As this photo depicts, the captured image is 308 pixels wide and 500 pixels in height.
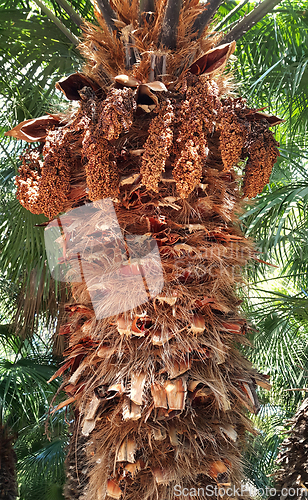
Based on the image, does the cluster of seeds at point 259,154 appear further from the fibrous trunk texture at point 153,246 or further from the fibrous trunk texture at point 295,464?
the fibrous trunk texture at point 295,464

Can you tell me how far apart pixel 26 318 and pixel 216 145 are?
82.2 inches

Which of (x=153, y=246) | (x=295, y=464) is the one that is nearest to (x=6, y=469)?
(x=295, y=464)

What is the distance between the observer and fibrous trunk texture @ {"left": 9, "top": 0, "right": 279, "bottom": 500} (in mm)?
1044

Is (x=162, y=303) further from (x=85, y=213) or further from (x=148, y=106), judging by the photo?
(x=148, y=106)

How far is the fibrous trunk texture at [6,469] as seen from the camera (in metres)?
2.38

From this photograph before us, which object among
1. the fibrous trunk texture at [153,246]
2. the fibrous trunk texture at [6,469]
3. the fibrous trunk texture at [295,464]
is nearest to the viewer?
the fibrous trunk texture at [153,246]

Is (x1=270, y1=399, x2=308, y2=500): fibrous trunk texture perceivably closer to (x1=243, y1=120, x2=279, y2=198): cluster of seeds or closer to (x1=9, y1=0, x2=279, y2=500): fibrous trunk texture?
(x1=9, y1=0, x2=279, y2=500): fibrous trunk texture

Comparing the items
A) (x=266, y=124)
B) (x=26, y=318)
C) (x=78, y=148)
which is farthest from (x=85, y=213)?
(x=26, y=318)

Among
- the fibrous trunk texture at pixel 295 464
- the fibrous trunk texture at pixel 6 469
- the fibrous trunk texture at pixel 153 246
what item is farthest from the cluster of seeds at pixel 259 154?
the fibrous trunk texture at pixel 6 469

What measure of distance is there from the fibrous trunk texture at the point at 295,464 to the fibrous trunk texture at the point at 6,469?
168 cm

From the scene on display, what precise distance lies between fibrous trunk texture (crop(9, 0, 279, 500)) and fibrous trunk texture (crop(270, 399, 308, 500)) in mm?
452

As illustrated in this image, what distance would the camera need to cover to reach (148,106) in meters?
1.13

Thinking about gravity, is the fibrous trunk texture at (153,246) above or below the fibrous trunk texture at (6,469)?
above

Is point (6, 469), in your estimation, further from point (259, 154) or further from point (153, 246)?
point (259, 154)
